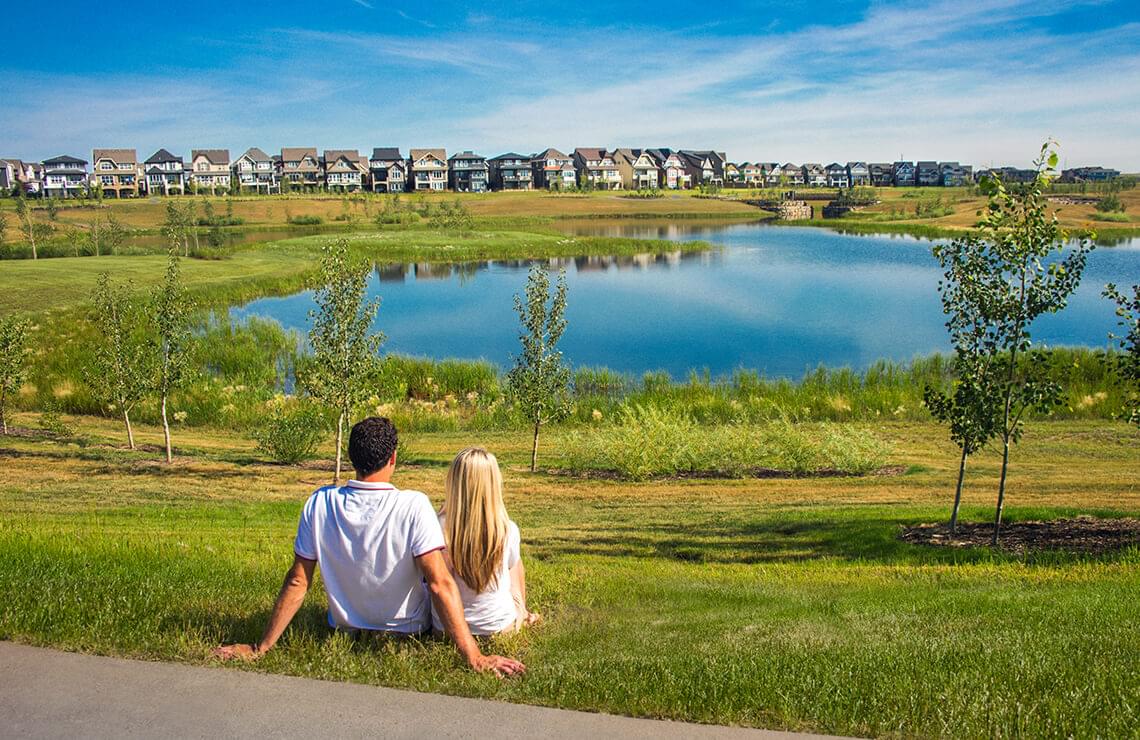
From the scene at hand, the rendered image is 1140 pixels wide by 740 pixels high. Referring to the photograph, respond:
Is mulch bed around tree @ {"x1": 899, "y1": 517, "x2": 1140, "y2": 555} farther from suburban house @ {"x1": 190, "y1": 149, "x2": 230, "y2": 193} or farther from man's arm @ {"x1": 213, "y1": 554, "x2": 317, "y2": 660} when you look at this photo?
suburban house @ {"x1": 190, "y1": 149, "x2": 230, "y2": 193}

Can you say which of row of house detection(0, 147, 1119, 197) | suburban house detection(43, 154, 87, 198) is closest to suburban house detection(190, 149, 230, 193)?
row of house detection(0, 147, 1119, 197)

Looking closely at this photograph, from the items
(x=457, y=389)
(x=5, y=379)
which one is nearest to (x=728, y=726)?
(x=5, y=379)

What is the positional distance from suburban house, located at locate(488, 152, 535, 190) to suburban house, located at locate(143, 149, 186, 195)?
60073 mm

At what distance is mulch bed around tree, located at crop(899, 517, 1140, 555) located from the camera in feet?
39.8

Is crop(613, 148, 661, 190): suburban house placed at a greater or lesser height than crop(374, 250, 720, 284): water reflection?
greater

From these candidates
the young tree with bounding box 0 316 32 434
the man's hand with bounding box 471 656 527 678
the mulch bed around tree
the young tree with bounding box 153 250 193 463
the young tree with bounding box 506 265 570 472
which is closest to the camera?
the man's hand with bounding box 471 656 527 678

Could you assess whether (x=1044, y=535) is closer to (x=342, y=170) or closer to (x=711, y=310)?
(x=711, y=310)

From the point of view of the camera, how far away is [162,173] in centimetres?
16162

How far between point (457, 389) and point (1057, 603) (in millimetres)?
24136

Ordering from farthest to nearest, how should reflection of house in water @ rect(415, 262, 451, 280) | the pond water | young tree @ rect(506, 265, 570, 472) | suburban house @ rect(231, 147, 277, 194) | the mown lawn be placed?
suburban house @ rect(231, 147, 277, 194) → reflection of house in water @ rect(415, 262, 451, 280) → the pond water → young tree @ rect(506, 265, 570, 472) → the mown lawn

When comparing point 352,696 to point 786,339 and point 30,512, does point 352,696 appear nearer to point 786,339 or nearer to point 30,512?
point 30,512

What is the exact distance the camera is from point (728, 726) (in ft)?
17.7

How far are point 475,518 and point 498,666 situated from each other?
3.50 feet


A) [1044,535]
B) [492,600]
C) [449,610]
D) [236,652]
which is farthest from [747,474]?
[236,652]
